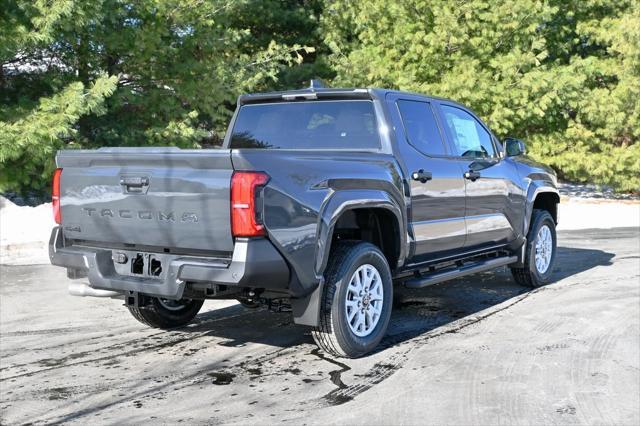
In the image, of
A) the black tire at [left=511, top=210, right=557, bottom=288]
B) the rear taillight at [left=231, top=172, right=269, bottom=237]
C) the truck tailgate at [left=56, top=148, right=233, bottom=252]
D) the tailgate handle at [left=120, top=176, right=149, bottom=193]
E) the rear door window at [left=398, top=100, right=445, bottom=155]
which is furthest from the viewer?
the black tire at [left=511, top=210, right=557, bottom=288]

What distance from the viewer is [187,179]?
4598 millimetres

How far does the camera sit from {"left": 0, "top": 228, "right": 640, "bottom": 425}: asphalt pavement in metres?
4.21

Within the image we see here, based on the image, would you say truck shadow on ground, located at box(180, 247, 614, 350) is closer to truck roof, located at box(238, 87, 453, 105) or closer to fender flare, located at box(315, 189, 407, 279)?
fender flare, located at box(315, 189, 407, 279)

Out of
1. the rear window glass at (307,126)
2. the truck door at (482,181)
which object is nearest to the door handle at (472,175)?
the truck door at (482,181)

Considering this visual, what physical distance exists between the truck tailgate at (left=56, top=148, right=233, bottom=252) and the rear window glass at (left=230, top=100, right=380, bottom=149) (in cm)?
177

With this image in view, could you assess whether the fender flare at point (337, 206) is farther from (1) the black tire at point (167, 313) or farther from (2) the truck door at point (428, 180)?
(1) the black tire at point (167, 313)

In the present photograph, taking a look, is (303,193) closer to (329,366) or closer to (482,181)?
(329,366)

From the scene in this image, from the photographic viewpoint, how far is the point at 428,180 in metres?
6.20

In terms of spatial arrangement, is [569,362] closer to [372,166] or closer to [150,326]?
[372,166]

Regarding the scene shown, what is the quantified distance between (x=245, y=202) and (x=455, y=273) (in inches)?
113

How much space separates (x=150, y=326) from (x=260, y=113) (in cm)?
218

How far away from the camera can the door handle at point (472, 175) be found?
6.86 meters

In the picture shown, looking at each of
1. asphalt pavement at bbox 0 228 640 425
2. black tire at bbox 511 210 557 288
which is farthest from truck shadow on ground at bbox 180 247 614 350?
black tire at bbox 511 210 557 288

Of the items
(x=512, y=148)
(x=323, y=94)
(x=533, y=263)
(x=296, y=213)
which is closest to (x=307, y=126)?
(x=323, y=94)
